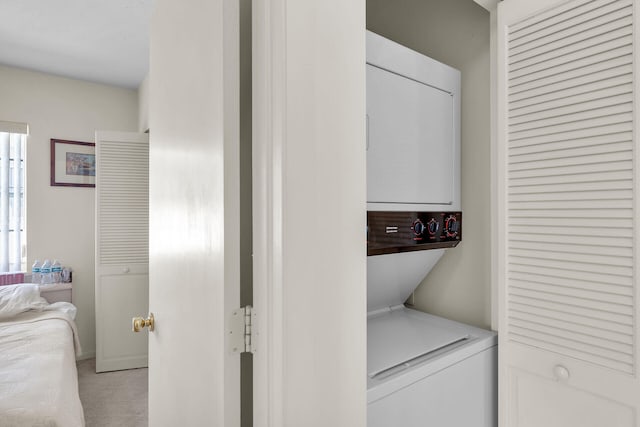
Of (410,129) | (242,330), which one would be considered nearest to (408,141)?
(410,129)

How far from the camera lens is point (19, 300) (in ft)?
9.60

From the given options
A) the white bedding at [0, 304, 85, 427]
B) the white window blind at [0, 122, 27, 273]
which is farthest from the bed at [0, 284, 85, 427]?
the white window blind at [0, 122, 27, 273]

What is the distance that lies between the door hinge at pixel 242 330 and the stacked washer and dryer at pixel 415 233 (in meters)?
0.39

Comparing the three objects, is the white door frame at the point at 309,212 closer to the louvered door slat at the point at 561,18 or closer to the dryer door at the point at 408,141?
the dryer door at the point at 408,141

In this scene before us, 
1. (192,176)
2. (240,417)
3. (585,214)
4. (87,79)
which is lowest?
(240,417)

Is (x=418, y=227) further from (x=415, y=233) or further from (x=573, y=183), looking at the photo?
(x=573, y=183)

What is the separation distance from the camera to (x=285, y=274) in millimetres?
679

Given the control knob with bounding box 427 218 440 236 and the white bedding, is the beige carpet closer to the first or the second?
the white bedding

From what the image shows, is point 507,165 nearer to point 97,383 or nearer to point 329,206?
point 329,206

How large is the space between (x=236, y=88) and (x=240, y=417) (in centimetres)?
69

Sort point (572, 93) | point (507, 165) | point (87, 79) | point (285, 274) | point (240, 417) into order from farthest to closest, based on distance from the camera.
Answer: point (87, 79) < point (507, 165) < point (572, 93) < point (240, 417) < point (285, 274)

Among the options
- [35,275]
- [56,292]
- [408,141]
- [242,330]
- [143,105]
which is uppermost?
[143,105]

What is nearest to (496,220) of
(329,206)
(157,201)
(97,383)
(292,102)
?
(329,206)

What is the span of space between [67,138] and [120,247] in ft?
4.28
